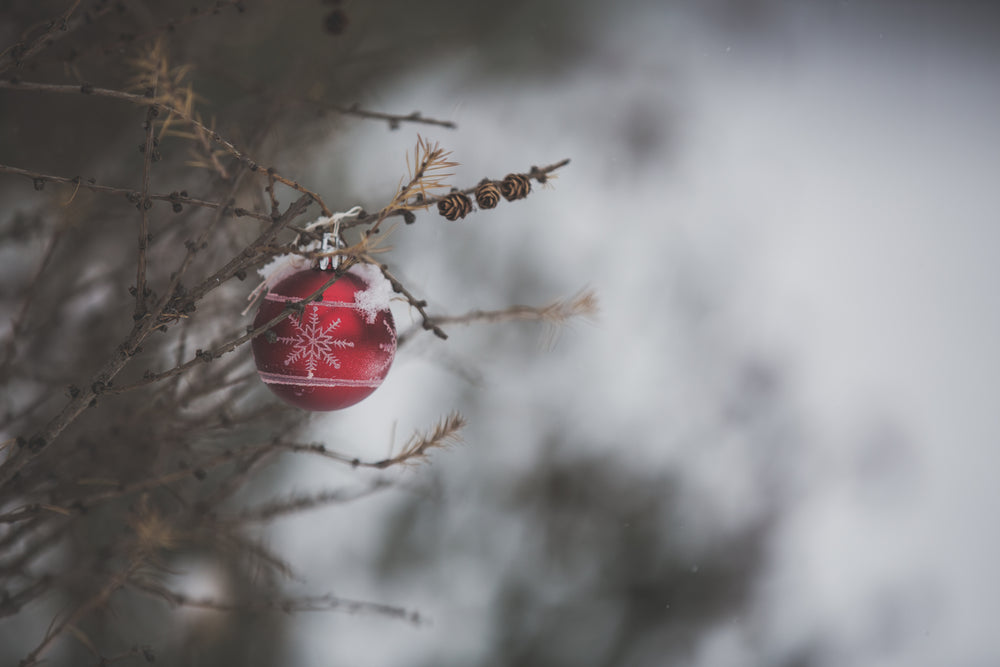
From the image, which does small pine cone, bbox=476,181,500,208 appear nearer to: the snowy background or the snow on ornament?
the snow on ornament

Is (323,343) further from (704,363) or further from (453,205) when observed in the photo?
(704,363)

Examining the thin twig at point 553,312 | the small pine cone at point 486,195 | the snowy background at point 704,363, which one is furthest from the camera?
the snowy background at point 704,363

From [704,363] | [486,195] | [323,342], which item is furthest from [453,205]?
[704,363]

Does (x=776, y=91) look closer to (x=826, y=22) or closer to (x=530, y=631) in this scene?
(x=826, y=22)

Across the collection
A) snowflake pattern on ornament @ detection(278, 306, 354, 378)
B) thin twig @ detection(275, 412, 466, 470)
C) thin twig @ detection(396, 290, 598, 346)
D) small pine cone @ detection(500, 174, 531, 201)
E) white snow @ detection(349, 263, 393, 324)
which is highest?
thin twig @ detection(396, 290, 598, 346)

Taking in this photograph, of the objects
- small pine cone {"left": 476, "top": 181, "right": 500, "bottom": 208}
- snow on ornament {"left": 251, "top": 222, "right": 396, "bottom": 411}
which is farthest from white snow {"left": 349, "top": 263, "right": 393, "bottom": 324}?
small pine cone {"left": 476, "top": 181, "right": 500, "bottom": 208}

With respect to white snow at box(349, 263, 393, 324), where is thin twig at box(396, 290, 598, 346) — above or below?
above

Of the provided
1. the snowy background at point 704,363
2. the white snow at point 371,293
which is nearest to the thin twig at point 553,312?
the white snow at point 371,293

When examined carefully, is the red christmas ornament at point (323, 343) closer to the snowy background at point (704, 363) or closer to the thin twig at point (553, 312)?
the thin twig at point (553, 312)
